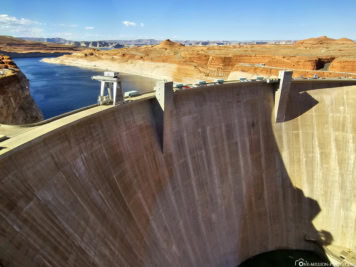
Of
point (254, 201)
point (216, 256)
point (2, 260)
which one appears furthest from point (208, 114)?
point (2, 260)

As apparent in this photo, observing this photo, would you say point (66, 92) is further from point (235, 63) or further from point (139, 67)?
point (235, 63)

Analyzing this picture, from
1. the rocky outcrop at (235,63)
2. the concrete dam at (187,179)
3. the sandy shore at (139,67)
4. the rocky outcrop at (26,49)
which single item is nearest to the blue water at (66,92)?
the sandy shore at (139,67)

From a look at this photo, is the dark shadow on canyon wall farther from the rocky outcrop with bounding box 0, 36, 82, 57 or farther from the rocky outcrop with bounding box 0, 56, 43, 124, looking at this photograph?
the rocky outcrop with bounding box 0, 36, 82, 57

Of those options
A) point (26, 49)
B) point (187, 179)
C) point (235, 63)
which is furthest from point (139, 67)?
point (26, 49)

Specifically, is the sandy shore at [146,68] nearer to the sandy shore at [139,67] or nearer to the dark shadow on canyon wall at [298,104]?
the sandy shore at [139,67]

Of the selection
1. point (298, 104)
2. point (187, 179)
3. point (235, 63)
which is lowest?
point (187, 179)

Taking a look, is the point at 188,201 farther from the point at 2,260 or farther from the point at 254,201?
the point at 2,260

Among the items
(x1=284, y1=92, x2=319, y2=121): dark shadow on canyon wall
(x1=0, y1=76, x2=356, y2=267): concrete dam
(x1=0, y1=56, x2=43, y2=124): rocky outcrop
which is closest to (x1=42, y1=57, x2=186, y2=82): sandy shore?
(x1=0, y1=56, x2=43, y2=124): rocky outcrop

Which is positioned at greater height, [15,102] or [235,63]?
[235,63]
